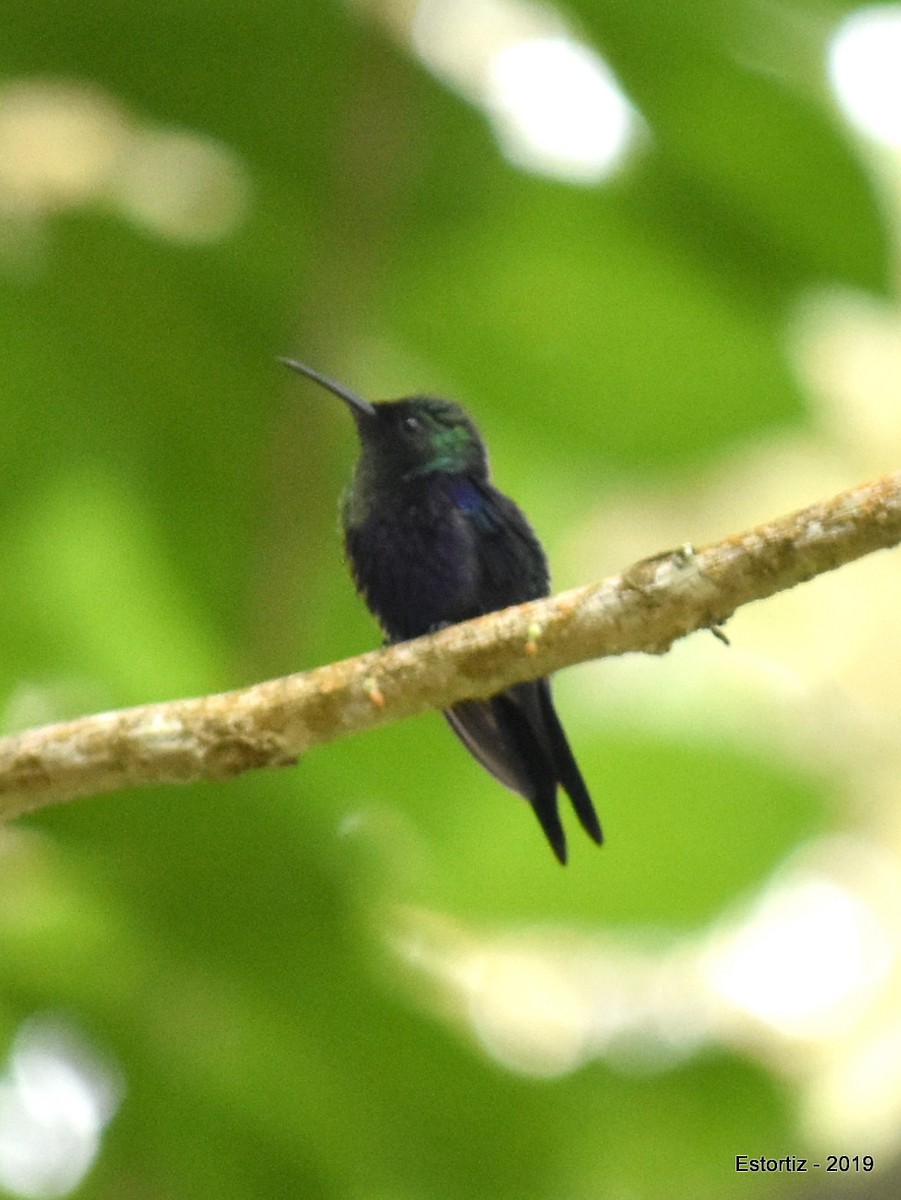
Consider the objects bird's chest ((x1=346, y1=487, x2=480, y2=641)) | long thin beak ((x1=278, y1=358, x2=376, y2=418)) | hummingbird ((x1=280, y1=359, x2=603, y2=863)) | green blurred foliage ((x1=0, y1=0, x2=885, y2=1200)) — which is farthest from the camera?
green blurred foliage ((x1=0, y1=0, x2=885, y2=1200))

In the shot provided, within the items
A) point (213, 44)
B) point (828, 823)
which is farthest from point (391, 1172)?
point (213, 44)

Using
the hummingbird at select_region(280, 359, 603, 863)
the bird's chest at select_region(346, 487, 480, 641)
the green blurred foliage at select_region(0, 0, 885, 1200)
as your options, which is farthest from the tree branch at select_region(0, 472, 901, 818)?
the green blurred foliage at select_region(0, 0, 885, 1200)

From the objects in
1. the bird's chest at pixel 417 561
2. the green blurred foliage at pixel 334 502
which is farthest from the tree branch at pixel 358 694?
the green blurred foliage at pixel 334 502

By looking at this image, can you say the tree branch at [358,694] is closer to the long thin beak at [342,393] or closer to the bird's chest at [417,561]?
the bird's chest at [417,561]

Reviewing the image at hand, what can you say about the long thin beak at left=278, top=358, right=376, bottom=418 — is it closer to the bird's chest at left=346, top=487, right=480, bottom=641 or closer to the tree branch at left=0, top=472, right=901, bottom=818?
the bird's chest at left=346, top=487, right=480, bottom=641

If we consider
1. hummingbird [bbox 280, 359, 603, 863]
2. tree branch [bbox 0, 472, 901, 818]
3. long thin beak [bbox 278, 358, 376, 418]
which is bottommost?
tree branch [bbox 0, 472, 901, 818]

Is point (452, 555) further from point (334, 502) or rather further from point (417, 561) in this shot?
point (334, 502)

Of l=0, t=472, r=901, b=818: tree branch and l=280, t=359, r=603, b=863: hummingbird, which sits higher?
→ l=280, t=359, r=603, b=863: hummingbird
